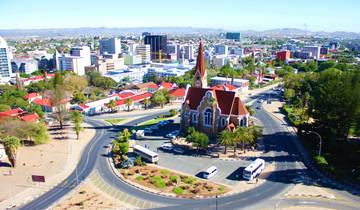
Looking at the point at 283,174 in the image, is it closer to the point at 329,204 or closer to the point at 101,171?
the point at 329,204

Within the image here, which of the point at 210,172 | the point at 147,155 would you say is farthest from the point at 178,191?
the point at 147,155

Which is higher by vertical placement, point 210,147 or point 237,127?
point 237,127

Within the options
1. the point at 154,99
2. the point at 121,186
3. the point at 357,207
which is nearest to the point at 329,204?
the point at 357,207

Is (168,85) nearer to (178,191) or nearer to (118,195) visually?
(178,191)

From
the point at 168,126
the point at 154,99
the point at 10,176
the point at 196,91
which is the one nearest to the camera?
the point at 10,176

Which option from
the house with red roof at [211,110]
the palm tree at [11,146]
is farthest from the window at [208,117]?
the palm tree at [11,146]

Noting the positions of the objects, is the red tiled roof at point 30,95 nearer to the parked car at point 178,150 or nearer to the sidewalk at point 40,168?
the sidewalk at point 40,168
